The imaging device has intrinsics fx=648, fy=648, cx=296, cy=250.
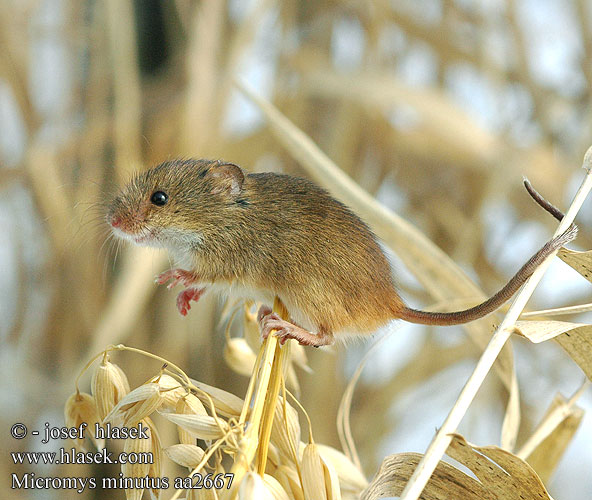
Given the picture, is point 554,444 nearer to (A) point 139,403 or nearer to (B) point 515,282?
(B) point 515,282

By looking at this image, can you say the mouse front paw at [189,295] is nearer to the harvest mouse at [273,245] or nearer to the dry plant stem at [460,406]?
the harvest mouse at [273,245]

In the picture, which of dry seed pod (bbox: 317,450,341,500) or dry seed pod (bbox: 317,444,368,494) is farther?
dry seed pod (bbox: 317,444,368,494)

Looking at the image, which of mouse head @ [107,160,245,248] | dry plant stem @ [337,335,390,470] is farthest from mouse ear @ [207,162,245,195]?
dry plant stem @ [337,335,390,470]

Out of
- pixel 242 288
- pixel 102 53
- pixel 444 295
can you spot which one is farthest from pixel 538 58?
pixel 242 288

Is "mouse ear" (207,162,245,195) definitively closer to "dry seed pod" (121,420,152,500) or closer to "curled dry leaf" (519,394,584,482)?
"dry seed pod" (121,420,152,500)

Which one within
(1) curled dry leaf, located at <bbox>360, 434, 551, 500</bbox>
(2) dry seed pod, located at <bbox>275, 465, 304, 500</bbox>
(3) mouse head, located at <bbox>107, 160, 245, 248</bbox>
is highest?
(3) mouse head, located at <bbox>107, 160, 245, 248</bbox>

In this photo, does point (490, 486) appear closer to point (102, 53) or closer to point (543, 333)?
point (543, 333)

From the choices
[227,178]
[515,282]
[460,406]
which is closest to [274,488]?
[460,406]
